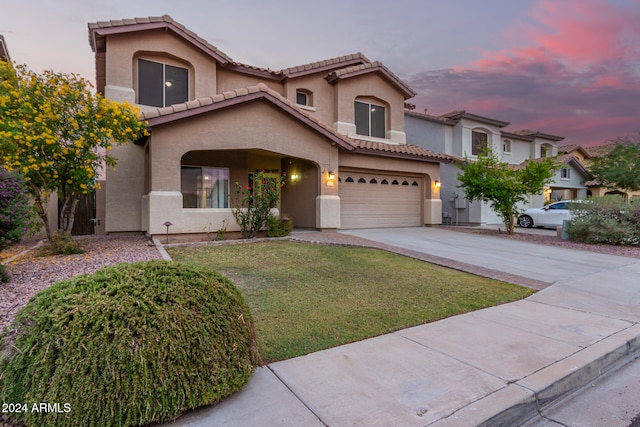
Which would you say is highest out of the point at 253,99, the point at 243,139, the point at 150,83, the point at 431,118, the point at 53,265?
the point at 431,118

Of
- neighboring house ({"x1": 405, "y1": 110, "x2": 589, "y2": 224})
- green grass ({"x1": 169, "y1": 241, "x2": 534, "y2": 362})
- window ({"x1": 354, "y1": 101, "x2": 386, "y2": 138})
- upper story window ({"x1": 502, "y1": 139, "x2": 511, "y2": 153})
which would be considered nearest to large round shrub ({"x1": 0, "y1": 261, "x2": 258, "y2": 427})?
green grass ({"x1": 169, "y1": 241, "x2": 534, "y2": 362})

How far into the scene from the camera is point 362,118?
16.8m

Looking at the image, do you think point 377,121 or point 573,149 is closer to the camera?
point 377,121

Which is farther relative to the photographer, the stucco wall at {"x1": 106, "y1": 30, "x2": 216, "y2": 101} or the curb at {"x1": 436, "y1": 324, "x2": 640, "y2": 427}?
the stucco wall at {"x1": 106, "y1": 30, "x2": 216, "y2": 101}

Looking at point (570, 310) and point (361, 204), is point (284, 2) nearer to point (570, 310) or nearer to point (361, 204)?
point (361, 204)

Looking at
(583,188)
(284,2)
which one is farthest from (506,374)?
(583,188)

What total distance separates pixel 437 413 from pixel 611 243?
45.0ft

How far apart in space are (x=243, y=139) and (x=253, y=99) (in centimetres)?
138

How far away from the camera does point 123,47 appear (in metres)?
11.6

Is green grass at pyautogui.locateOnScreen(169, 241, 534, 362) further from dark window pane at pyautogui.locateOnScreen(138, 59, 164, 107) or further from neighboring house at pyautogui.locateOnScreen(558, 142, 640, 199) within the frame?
neighboring house at pyautogui.locateOnScreen(558, 142, 640, 199)

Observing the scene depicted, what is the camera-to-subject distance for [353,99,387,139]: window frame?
16719mm

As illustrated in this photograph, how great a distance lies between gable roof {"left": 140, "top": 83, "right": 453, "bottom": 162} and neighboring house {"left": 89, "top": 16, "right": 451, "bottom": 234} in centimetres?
3

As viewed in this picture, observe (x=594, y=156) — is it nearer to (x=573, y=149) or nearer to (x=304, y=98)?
(x=573, y=149)

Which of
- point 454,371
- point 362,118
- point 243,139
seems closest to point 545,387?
point 454,371
